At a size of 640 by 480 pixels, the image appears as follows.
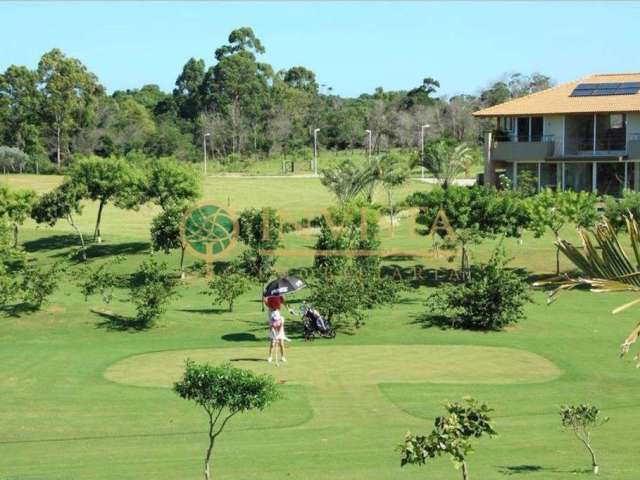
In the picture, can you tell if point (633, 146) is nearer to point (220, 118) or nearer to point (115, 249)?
point (115, 249)

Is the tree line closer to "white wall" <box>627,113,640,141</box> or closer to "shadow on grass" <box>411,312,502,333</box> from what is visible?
"white wall" <box>627,113,640,141</box>

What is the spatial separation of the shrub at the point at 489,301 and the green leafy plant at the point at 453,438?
630 inches

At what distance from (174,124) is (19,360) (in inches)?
3140

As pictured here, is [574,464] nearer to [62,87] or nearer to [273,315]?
[273,315]

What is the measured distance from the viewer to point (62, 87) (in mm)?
83938

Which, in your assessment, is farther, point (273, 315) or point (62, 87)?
point (62, 87)

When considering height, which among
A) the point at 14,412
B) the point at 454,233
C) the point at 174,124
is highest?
the point at 174,124

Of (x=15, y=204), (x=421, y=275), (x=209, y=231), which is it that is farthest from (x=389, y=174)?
(x=15, y=204)

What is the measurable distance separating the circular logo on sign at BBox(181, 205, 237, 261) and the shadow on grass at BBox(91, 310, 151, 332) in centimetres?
1021

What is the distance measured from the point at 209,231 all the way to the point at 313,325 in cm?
1448

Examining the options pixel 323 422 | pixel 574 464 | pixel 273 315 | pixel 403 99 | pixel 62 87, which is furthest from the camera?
pixel 403 99

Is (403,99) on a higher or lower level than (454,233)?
higher

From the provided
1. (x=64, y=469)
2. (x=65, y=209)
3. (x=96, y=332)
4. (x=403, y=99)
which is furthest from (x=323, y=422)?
(x=403, y=99)

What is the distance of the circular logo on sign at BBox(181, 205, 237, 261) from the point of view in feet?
127
